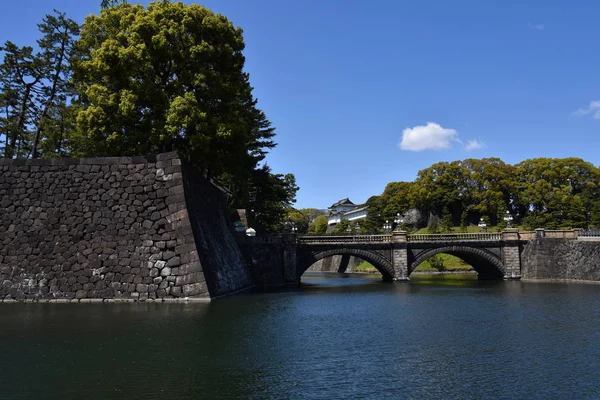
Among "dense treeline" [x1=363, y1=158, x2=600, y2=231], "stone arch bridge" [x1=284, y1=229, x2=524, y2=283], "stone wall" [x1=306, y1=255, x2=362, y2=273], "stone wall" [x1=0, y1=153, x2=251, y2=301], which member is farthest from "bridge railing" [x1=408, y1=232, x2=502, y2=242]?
"stone wall" [x1=306, y1=255, x2=362, y2=273]

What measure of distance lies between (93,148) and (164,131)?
873cm

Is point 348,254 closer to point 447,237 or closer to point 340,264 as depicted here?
point 447,237

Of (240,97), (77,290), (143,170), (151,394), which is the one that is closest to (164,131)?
(143,170)

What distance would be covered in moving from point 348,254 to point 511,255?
1807 centimetres

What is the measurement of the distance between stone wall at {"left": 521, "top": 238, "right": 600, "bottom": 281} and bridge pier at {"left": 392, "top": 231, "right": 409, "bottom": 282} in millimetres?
12974

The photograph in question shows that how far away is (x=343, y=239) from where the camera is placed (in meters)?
55.1

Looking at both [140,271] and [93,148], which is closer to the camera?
[140,271]

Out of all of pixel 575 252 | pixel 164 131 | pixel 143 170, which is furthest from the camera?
pixel 575 252

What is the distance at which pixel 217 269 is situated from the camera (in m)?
32.8

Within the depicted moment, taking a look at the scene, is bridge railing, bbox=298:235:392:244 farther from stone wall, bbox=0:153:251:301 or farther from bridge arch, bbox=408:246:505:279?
stone wall, bbox=0:153:251:301

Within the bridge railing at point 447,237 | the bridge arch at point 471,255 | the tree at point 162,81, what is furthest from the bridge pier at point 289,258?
the tree at point 162,81

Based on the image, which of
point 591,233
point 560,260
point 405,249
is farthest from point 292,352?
point 591,233

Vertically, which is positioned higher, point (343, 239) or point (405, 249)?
point (343, 239)

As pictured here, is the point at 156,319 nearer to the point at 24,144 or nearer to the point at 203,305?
the point at 203,305
